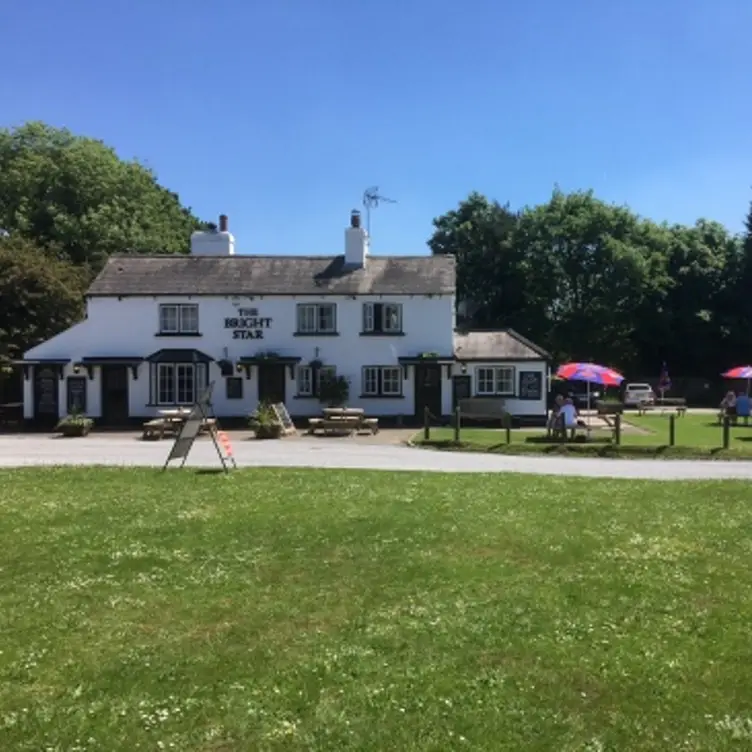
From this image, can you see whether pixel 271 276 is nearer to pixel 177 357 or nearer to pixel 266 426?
pixel 177 357

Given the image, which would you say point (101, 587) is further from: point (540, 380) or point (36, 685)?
point (540, 380)

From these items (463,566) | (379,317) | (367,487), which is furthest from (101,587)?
(379,317)

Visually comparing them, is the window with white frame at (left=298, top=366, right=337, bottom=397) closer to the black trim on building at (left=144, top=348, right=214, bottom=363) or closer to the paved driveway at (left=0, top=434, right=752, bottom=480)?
the black trim on building at (left=144, top=348, right=214, bottom=363)

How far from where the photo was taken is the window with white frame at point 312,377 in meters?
33.3

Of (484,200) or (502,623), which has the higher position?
(484,200)

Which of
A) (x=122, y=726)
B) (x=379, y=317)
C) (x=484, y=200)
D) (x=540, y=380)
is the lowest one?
(x=122, y=726)

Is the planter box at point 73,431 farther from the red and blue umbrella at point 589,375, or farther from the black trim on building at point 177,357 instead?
the red and blue umbrella at point 589,375

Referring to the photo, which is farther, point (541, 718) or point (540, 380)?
point (540, 380)

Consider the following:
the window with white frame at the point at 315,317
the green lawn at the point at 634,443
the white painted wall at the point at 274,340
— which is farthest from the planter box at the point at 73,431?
the green lawn at the point at 634,443

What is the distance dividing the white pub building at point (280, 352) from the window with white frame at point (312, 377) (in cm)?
5

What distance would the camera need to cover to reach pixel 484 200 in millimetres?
58438

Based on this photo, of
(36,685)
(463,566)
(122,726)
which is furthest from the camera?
(463,566)

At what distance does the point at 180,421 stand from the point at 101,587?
20.0 metres

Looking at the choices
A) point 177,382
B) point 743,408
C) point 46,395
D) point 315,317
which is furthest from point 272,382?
point 743,408
